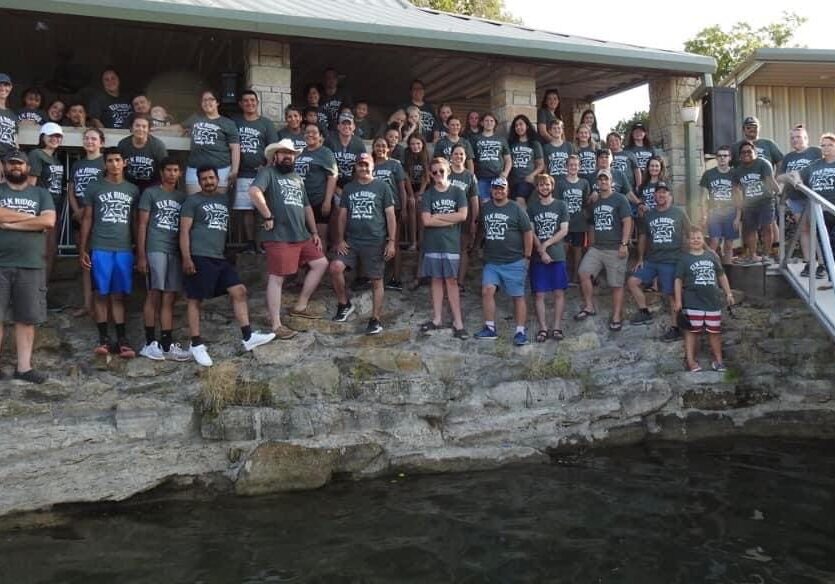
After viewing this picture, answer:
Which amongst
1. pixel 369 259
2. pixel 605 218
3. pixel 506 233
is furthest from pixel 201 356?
pixel 605 218

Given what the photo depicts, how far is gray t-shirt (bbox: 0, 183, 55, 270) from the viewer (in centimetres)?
555

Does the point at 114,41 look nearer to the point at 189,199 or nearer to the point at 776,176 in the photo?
the point at 189,199

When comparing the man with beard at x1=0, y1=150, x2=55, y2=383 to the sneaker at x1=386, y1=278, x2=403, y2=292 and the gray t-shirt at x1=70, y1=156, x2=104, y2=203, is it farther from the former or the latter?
the sneaker at x1=386, y1=278, x2=403, y2=292

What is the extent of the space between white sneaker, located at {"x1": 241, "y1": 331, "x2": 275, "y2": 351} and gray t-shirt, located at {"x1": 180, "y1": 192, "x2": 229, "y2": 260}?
717mm

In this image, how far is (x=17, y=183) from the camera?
5.67 meters

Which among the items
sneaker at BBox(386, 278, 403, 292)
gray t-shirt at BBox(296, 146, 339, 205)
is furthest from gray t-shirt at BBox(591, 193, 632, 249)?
gray t-shirt at BBox(296, 146, 339, 205)

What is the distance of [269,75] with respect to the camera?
317 inches

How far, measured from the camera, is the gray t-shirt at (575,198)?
764cm

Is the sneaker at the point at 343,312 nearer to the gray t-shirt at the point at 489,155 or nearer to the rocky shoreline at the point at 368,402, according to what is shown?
the rocky shoreline at the point at 368,402

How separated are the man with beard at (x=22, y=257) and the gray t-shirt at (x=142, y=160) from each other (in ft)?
3.15

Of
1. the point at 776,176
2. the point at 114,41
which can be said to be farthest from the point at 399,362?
the point at 114,41

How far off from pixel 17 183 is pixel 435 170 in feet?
11.4

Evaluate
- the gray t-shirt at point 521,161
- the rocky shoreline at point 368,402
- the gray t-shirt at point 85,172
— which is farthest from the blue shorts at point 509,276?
the gray t-shirt at point 85,172

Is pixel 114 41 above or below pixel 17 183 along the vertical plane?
above
